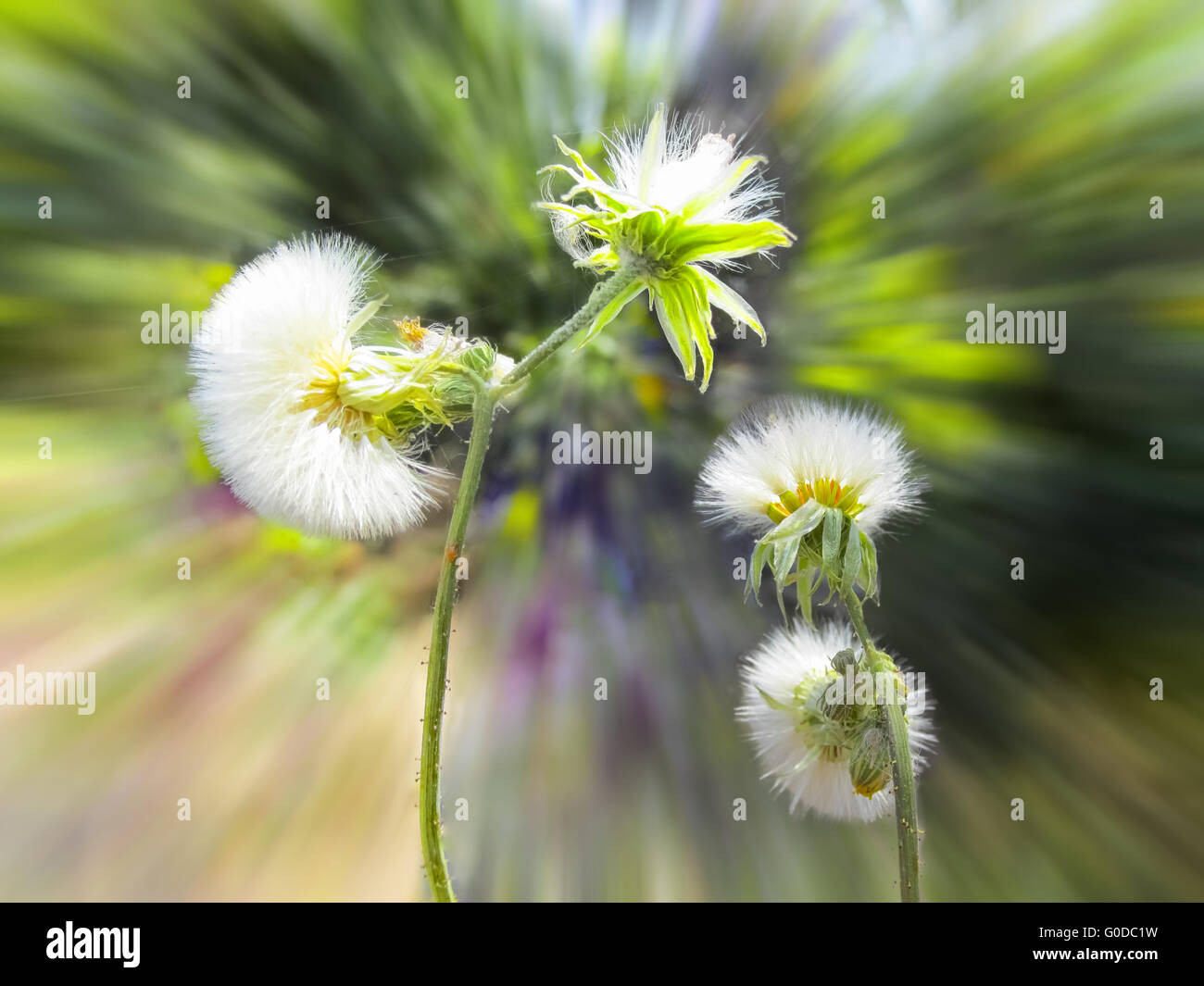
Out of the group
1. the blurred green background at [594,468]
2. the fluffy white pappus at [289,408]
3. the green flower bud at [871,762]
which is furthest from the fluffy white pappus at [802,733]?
the fluffy white pappus at [289,408]

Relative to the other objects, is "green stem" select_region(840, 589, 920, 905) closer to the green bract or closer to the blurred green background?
the green bract

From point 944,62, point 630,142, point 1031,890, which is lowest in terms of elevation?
point 1031,890

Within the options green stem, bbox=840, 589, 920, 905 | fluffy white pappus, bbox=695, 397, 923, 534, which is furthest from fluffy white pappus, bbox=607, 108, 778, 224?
green stem, bbox=840, 589, 920, 905

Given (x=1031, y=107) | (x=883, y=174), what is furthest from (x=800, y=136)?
(x=1031, y=107)

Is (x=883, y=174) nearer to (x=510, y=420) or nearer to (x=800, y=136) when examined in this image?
(x=800, y=136)

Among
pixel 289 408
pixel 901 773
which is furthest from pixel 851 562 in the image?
pixel 289 408

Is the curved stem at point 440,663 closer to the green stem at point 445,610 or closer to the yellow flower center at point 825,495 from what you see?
the green stem at point 445,610
